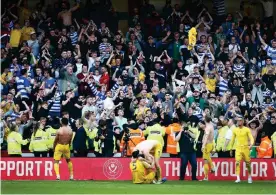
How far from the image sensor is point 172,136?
36344 millimetres

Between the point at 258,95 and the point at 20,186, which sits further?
the point at 258,95

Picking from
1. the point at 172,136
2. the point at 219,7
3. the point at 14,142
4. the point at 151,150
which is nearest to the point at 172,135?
the point at 172,136

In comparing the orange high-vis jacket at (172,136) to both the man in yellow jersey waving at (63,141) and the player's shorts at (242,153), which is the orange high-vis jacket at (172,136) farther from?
the man in yellow jersey waving at (63,141)

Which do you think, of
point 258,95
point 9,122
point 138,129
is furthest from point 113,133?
point 258,95

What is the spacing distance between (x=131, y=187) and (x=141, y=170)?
1.50 metres

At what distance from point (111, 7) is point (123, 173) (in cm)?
925

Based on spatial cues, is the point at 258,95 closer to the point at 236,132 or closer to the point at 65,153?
the point at 236,132

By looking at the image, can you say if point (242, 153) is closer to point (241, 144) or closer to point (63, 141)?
point (241, 144)

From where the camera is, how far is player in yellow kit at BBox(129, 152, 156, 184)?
33.6m

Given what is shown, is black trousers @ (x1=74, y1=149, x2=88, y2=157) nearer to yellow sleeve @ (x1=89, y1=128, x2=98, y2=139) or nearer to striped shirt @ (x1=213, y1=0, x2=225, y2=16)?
yellow sleeve @ (x1=89, y1=128, x2=98, y2=139)

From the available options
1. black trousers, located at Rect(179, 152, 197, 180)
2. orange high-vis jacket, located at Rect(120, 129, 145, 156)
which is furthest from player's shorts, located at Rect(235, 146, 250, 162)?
orange high-vis jacket, located at Rect(120, 129, 145, 156)

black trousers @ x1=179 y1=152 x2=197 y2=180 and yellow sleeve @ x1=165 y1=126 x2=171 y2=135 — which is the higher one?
yellow sleeve @ x1=165 y1=126 x2=171 y2=135

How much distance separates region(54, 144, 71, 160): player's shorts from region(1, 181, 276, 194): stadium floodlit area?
2.87 ft

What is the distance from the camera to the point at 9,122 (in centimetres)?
3678
